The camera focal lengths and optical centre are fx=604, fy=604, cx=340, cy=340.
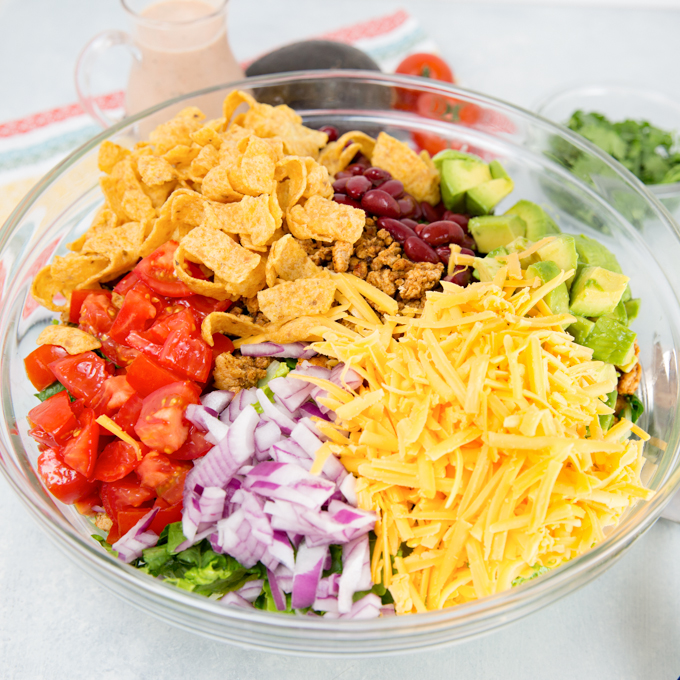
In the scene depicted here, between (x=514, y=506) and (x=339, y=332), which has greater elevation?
(x=339, y=332)

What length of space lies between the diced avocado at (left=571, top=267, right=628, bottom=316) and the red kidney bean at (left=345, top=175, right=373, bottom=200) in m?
0.70

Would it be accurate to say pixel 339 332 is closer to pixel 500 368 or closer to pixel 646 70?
pixel 500 368

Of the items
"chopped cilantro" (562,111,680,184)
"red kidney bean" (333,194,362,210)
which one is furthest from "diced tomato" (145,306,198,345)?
"chopped cilantro" (562,111,680,184)

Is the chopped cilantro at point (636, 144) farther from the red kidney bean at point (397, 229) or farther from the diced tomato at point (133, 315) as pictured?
the diced tomato at point (133, 315)

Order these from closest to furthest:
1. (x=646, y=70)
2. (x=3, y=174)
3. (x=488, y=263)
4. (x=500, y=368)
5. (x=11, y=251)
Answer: (x=500, y=368), (x=488, y=263), (x=11, y=251), (x=3, y=174), (x=646, y=70)

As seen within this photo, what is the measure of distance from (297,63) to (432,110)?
0.73m

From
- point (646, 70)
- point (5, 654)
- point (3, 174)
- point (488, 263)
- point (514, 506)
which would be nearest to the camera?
point (514, 506)

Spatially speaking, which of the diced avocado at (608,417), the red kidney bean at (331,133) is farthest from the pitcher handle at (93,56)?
the diced avocado at (608,417)

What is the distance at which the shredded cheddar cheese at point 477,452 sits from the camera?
1.33 metres

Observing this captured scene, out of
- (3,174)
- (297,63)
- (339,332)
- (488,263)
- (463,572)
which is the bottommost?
(463,572)

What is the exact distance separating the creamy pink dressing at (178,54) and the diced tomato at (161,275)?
2.94 feet

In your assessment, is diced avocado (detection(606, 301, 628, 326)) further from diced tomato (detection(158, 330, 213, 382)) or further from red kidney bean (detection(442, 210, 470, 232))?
diced tomato (detection(158, 330, 213, 382))

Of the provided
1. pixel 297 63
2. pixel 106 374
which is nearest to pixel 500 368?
pixel 106 374

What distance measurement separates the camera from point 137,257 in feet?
5.96
